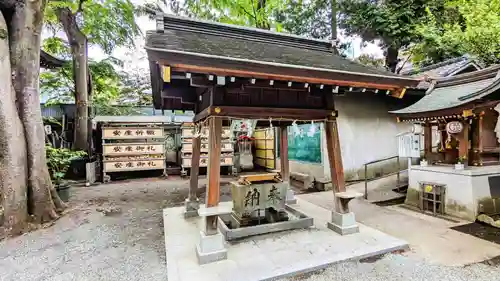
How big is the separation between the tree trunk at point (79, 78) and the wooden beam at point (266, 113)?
320 inches

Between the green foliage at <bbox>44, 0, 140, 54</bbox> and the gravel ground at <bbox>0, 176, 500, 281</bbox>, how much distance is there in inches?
273

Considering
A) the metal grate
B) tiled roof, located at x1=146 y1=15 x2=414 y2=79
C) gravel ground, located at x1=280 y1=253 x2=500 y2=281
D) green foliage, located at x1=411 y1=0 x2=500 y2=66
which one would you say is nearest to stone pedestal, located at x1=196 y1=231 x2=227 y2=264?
gravel ground, located at x1=280 y1=253 x2=500 y2=281

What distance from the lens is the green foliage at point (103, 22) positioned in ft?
28.3

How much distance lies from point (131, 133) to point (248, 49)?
24.8 feet

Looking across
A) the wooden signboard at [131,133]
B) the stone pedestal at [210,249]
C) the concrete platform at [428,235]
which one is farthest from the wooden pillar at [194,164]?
the wooden signboard at [131,133]

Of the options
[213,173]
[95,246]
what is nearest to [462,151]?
[213,173]

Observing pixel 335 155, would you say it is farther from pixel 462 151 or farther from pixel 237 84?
pixel 462 151

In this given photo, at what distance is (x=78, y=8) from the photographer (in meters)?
8.22

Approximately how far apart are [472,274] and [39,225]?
7050mm

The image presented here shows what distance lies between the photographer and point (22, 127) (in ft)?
16.3

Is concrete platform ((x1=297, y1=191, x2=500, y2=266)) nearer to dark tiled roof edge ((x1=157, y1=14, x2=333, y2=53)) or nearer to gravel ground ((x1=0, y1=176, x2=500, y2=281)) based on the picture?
gravel ground ((x1=0, y1=176, x2=500, y2=281))

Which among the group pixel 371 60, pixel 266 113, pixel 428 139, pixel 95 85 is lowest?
pixel 428 139

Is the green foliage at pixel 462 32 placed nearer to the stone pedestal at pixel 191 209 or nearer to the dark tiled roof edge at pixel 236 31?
the dark tiled roof edge at pixel 236 31

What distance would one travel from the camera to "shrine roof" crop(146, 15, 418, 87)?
3012mm
